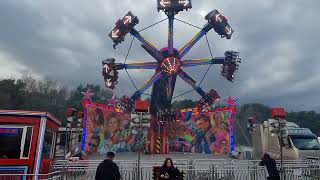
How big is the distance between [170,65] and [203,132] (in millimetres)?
12180

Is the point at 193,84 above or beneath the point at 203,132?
above

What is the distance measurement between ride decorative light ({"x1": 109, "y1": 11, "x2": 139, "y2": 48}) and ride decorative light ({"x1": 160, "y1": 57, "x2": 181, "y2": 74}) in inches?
198

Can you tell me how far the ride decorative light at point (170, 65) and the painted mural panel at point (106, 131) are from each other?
6.86 metres

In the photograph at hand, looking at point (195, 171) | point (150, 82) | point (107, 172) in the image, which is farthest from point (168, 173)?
point (150, 82)

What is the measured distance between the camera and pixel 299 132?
20297 mm

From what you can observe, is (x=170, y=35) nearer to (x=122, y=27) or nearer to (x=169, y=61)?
(x=169, y=61)

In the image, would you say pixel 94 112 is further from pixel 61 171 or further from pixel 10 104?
pixel 10 104

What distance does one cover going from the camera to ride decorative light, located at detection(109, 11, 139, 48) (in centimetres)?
3186

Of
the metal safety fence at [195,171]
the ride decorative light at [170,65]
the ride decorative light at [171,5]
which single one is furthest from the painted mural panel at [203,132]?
the metal safety fence at [195,171]

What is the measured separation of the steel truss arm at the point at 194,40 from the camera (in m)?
33.3

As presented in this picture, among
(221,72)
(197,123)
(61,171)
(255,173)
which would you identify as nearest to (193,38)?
(221,72)

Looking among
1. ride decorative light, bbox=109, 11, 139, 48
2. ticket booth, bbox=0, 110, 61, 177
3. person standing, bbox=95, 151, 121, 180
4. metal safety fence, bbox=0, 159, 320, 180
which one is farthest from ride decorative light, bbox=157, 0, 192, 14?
person standing, bbox=95, 151, 121, 180

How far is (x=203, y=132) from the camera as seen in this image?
40.4m

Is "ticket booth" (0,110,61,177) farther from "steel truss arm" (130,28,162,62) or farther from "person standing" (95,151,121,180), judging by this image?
"steel truss arm" (130,28,162,62)
